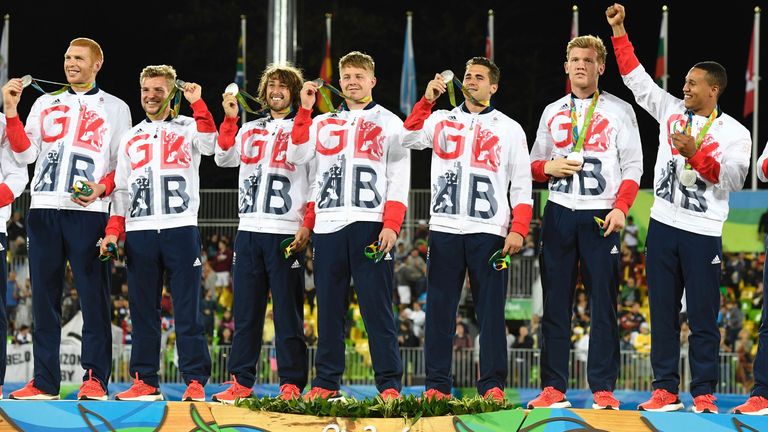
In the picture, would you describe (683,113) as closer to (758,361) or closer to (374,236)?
(758,361)

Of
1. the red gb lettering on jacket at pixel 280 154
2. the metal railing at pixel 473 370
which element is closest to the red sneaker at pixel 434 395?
the red gb lettering on jacket at pixel 280 154

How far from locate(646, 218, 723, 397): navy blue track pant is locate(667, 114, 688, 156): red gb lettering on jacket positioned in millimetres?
453

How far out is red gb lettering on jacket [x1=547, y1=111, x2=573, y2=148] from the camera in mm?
6531

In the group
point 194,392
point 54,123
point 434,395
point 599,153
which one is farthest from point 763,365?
point 54,123

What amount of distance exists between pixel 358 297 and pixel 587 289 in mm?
1330

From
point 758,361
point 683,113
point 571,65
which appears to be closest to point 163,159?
point 571,65

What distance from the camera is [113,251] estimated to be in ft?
21.5

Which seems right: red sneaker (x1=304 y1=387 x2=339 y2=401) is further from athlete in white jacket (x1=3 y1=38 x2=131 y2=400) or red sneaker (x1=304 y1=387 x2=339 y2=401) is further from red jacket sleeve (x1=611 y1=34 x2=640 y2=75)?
red jacket sleeve (x1=611 y1=34 x2=640 y2=75)

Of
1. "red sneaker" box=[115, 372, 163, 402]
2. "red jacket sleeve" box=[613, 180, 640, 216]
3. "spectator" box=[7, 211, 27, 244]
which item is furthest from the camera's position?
"spectator" box=[7, 211, 27, 244]

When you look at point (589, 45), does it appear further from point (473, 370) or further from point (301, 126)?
point (473, 370)

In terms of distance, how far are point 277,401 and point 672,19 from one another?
21.8m

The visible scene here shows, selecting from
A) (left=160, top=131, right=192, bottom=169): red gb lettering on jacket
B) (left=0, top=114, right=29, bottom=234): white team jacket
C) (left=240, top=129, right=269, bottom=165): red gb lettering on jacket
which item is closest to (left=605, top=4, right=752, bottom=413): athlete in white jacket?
(left=240, top=129, right=269, bottom=165): red gb lettering on jacket

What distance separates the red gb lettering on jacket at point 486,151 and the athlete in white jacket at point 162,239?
5.21 ft

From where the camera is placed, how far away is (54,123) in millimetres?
6797
